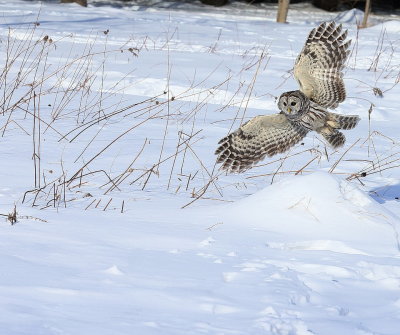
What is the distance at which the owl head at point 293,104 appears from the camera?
4047 mm

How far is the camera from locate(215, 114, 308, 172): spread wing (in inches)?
163

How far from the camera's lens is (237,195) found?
4215 millimetres

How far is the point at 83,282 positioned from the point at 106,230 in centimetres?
70

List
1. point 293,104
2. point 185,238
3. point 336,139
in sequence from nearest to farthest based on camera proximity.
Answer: point 185,238, point 293,104, point 336,139

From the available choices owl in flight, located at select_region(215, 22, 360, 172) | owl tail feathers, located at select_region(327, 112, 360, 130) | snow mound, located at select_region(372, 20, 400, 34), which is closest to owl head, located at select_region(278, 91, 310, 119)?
owl in flight, located at select_region(215, 22, 360, 172)

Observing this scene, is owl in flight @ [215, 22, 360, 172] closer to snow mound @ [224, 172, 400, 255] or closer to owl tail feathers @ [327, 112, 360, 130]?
owl tail feathers @ [327, 112, 360, 130]

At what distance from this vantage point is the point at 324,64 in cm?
438

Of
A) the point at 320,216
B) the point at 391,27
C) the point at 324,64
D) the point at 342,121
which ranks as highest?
the point at 324,64

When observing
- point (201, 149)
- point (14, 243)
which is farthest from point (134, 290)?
point (201, 149)

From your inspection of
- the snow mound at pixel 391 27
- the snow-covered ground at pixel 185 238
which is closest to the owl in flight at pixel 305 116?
the snow-covered ground at pixel 185 238

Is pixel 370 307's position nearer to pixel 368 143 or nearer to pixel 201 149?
pixel 201 149

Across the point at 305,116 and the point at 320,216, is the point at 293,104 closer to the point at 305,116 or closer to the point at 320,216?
the point at 305,116

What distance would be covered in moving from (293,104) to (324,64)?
1.48ft

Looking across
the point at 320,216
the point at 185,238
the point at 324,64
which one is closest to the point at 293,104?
the point at 324,64
